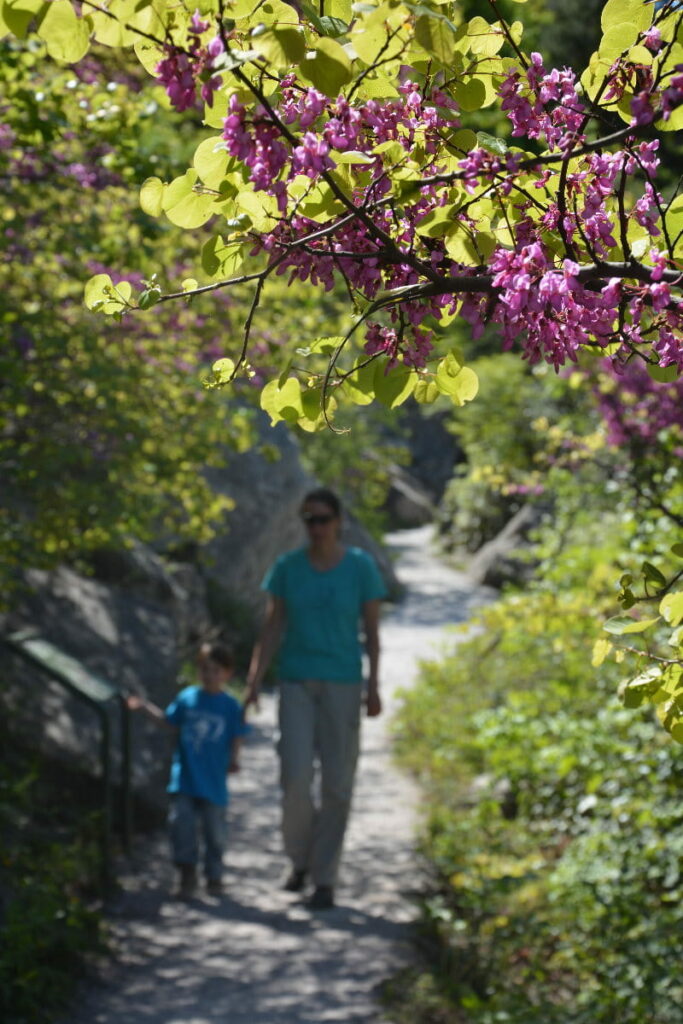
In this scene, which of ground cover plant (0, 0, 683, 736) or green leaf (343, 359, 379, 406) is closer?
ground cover plant (0, 0, 683, 736)

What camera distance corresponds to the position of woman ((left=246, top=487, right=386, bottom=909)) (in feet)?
18.1

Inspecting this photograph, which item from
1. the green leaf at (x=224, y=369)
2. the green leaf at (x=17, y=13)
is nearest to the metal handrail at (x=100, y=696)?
the green leaf at (x=224, y=369)

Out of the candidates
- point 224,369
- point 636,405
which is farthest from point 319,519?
point 224,369

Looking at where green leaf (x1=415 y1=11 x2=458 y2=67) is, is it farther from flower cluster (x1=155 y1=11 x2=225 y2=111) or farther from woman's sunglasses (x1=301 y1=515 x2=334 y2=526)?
woman's sunglasses (x1=301 y1=515 x2=334 y2=526)

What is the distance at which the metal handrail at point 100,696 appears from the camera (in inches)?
221

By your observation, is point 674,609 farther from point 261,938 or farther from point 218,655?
point 218,655

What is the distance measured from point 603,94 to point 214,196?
2.12ft

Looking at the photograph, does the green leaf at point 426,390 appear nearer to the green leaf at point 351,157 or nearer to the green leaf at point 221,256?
the green leaf at point 221,256

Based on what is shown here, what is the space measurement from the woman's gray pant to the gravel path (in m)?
0.33

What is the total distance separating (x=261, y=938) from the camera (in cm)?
516

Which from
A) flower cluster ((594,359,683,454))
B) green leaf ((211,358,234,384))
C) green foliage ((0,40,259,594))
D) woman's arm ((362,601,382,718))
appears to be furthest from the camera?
flower cluster ((594,359,683,454))

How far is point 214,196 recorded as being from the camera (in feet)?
6.16

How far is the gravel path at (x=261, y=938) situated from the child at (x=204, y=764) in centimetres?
23

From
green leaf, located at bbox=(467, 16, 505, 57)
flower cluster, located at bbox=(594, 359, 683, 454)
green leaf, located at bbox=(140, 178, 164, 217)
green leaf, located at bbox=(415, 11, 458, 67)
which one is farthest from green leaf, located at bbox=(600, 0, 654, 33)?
flower cluster, located at bbox=(594, 359, 683, 454)
